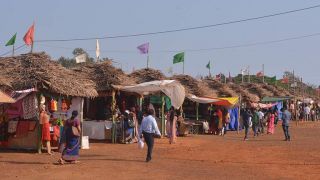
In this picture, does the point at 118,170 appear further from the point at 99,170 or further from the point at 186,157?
the point at 186,157

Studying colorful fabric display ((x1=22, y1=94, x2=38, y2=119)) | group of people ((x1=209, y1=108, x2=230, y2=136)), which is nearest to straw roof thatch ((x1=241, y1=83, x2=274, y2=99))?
group of people ((x1=209, y1=108, x2=230, y2=136))

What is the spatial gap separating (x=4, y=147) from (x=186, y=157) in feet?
21.5

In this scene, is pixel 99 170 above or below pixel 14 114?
below

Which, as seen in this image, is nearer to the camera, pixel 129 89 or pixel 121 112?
pixel 129 89

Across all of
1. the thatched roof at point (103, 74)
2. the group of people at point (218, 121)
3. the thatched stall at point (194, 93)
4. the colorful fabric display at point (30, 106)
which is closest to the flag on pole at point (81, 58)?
the thatched roof at point (103, 74)

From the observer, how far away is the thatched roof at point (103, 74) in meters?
21.6

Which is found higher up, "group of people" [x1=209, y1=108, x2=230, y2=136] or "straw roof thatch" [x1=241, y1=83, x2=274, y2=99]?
"straw roof thatch" [x1=241, y1=83, x2=274, y2=99]

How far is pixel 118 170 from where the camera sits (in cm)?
1241

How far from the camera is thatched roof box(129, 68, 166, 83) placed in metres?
25.8

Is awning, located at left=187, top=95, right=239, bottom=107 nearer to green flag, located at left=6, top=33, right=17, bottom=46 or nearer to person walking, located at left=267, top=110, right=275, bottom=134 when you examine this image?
person walking, located at left=267, top=110, right=275, bottom=134

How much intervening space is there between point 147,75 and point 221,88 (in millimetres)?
10327

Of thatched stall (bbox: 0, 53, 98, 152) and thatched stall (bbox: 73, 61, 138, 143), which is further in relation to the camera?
thatched stall (bbox: 73, 61, 138, 143)

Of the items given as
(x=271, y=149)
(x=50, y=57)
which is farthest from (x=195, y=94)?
(x=50, y=57)

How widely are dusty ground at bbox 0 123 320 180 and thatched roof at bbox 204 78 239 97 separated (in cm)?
1563
